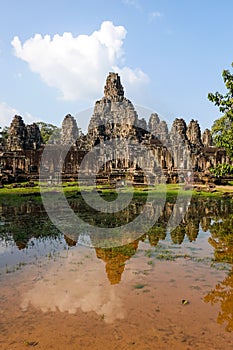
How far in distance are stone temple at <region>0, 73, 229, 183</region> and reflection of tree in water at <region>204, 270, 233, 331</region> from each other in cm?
3155

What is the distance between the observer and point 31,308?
→ 597 centimetres

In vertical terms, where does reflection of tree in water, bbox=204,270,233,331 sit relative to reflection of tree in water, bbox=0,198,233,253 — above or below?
below

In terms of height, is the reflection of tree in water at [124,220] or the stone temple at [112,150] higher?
the stone temple at [112,150]

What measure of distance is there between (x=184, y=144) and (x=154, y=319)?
52.7m

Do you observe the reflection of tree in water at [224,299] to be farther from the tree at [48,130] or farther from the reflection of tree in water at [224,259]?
the tree at [48,130]

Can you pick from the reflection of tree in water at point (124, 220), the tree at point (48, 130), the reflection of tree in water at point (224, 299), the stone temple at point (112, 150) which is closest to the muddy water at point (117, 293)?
the reflection of tree in water at point (224, 299)

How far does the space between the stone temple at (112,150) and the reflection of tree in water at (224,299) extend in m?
31.6

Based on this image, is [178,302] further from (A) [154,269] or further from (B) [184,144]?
(B) [184,144]

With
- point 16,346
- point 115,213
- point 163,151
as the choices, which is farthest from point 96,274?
point 163,151

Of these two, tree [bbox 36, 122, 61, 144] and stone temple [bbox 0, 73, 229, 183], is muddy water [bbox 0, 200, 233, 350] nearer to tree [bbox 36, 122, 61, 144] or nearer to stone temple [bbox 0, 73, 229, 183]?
stone temple [bbox 0, 73, 229, 183]

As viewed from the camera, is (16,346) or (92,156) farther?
(92,156)

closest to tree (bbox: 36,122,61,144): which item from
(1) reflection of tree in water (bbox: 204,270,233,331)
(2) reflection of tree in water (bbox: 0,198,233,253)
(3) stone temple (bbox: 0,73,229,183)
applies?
(3) stone temple (bbox: 0,73,229,183)

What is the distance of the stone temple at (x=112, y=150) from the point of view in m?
45.0

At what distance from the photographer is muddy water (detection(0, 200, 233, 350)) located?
5000 mm
